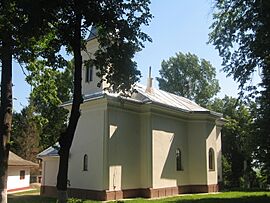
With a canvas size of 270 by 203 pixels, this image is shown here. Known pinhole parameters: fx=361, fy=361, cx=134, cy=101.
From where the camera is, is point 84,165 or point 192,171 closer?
point 84,165

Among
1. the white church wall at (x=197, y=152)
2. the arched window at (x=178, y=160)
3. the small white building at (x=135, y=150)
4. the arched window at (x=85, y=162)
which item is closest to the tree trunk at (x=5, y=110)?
the small white building at (x=135, y=150)

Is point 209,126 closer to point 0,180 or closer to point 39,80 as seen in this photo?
point 39,80

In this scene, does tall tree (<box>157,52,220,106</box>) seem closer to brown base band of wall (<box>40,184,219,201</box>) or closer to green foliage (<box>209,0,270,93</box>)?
brown base band of wall (<box>40,184,219,201</box>)

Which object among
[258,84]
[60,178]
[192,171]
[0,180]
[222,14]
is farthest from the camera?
[192,171]

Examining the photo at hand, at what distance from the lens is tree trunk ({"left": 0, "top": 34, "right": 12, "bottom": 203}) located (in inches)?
491

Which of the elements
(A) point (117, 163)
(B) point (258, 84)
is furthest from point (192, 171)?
(B) point (258, 84)

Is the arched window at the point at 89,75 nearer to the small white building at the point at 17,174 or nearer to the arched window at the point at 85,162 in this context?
the arched window at the point at 85,162

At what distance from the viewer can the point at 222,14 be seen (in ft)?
53.4

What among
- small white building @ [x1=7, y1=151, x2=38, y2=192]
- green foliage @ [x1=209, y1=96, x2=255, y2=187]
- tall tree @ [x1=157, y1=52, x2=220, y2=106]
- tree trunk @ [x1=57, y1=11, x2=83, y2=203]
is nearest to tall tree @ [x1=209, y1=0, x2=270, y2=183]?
tree trunk @ [x1=57, y1=11, x2=83, y2=203]

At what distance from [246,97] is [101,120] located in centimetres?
886

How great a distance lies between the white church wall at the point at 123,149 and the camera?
70.5 feet

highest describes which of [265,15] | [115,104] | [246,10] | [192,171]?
[246,10]

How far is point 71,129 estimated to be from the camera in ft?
35.3

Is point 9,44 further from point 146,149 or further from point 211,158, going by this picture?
point 211,158
